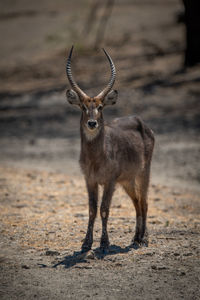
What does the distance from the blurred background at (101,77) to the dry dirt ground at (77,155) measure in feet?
0.23

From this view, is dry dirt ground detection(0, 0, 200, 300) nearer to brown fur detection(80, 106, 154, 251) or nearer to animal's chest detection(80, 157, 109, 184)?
brown fur detection(80, 106, 154, 251)

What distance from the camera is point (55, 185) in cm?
1206

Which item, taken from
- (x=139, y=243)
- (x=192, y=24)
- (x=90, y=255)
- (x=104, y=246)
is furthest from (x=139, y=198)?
(x=192, y=24)

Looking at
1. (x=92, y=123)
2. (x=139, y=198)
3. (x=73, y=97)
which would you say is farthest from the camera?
(x=139, y=198)

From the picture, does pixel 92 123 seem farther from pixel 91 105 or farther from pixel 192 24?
pixel 192 24

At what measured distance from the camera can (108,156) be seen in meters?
7.80

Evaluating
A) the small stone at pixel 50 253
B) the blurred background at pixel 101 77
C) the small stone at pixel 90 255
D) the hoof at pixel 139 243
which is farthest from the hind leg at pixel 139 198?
the blurred background at pixel 101 77

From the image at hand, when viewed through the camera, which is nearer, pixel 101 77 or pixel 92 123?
pixel 92 123

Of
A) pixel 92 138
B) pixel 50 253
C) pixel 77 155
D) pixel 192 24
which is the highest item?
pixel 92 138

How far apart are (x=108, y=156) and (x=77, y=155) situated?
26.9 ft

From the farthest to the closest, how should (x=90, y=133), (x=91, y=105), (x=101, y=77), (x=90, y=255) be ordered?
(x=101, y=77), (x=90, y=133), (x=91, y=105), (x=90, y=255)

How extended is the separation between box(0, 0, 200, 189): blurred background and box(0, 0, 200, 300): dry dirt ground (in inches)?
2.7

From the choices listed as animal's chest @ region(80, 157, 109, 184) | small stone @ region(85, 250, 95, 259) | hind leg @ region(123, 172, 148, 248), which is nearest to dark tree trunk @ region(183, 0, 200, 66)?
hind leg @ region(123, 172, 148, 248)

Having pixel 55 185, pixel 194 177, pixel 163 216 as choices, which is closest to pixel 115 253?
pixel 163 216
